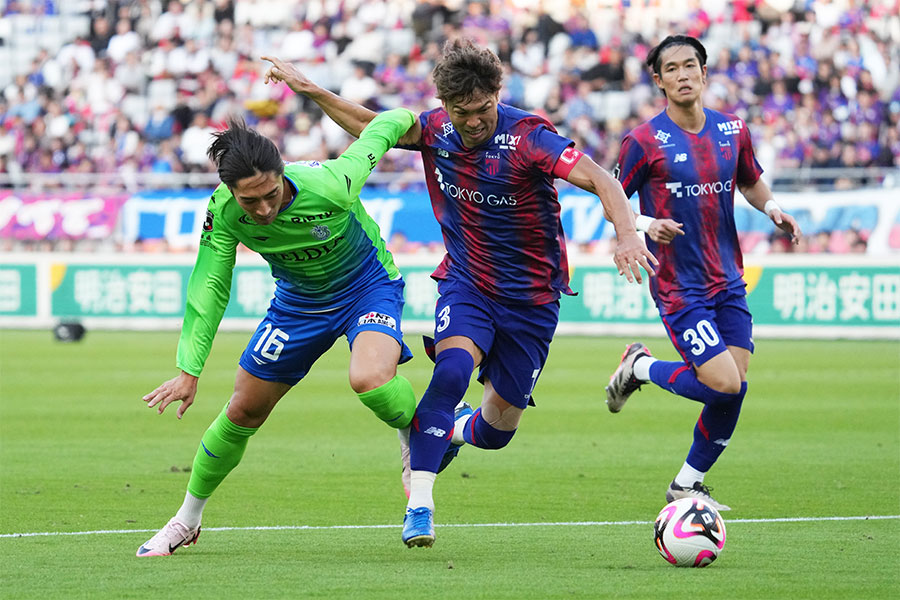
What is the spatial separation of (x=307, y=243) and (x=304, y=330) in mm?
428

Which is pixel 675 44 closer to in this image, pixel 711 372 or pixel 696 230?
pixel 696 230

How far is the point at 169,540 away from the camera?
6492 mm

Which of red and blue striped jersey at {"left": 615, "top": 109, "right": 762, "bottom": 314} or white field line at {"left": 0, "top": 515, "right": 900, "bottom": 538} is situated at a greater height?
red and blue striped jersey at {"left": 615, "top": 109, "right": 762, "bottom": 314}

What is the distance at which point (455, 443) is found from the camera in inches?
306

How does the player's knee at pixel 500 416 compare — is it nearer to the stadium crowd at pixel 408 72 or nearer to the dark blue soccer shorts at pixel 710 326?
the dark blue soccer shorts at pixel 710 326

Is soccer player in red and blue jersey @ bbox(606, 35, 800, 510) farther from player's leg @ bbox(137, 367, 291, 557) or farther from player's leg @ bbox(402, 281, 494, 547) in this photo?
player's leg @ bbox(137, 367, 291, 557)

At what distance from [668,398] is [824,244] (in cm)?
697

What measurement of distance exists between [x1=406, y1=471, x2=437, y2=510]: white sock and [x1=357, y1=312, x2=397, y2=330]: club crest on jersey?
2.33ft

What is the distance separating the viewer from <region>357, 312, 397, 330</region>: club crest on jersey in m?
6.68

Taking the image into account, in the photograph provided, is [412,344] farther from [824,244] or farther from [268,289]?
[824,244]

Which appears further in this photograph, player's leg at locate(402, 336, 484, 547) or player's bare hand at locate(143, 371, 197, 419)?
player's leg at locate(402, 336, 484, 547)

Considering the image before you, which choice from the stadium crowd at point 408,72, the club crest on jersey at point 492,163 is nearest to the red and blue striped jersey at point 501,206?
the club crest on jersey at point 492,163

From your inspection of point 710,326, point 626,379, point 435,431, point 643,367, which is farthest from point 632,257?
point 626,379

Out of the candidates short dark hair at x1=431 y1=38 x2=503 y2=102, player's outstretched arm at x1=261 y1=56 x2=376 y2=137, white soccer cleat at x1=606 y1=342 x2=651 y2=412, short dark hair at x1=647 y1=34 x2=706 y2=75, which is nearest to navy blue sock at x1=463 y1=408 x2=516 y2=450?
white soccer cleat at x1=606 y1=342 x2=651 y2=412
